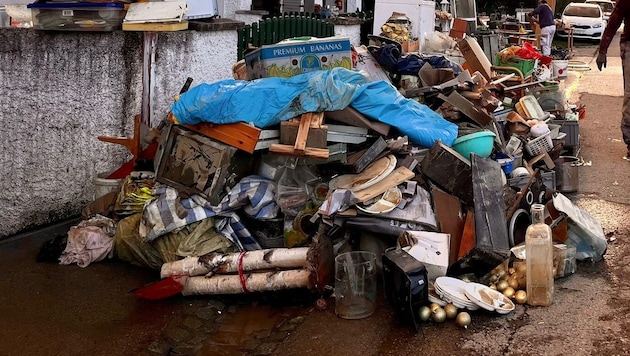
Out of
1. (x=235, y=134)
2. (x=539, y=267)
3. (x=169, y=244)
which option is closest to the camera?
(x=539, y=267)

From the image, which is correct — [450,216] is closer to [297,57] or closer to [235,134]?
[235,134]

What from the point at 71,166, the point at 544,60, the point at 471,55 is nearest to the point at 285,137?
the point at 71,166

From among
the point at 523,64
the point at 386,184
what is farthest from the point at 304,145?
the point at 523,64

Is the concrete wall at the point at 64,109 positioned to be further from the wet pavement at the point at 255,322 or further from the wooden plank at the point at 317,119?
the wooden plank at the point at 317,119

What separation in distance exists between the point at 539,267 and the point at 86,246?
3616mm

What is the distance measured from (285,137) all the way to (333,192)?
2.16 feet

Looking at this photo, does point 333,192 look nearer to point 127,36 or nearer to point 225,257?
point 225,257

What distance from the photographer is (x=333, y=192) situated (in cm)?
538

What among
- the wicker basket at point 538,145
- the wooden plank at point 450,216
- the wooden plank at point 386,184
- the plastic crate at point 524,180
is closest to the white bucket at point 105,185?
the wooden plank at point 386,184

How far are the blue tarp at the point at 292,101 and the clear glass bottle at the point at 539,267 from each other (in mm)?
1497

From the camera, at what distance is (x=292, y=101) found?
226 inches

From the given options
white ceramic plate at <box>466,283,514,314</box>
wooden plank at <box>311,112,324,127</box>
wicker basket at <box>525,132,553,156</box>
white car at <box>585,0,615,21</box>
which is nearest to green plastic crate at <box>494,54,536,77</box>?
wicker basket at <box>525,132,553,156</box>

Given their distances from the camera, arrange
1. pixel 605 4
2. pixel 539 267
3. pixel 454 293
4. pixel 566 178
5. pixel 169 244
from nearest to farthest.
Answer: pixel 454 293
pixel 539 267
pixel 169 244
pixel 566 178
pixel 605 4

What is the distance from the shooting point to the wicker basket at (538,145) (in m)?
7.46
